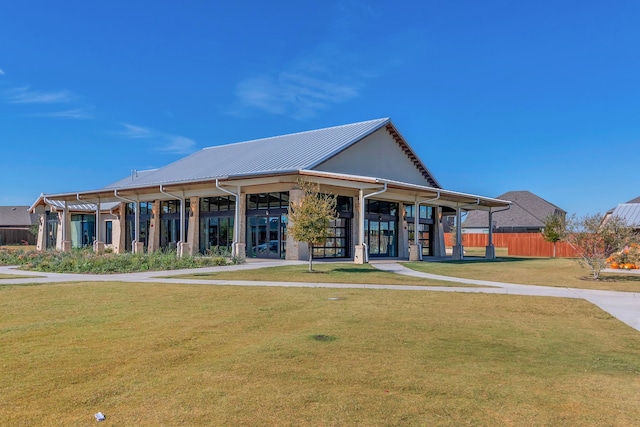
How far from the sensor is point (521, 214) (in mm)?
58875

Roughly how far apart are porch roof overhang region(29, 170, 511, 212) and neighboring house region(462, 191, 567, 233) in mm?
24124

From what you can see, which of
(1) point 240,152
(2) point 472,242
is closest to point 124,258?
(1) point 240,152

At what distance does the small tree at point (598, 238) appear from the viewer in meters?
18.8

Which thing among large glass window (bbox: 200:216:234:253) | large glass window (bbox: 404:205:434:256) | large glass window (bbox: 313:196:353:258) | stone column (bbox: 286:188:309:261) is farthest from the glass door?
large glass window (bbox: 404:205:434:256)

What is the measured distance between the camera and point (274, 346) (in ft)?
23.1

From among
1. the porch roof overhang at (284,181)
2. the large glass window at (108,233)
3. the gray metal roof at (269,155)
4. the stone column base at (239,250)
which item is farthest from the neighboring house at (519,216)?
the large glass window at (108,233)

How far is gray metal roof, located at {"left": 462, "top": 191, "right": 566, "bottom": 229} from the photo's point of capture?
5778cm

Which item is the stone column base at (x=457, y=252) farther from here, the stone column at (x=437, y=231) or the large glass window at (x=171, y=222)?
the large glass window at (x=171, y=222)

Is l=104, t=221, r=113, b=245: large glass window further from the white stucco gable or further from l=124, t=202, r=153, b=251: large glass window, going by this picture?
the white stucco gable

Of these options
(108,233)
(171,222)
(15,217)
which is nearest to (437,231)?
(171,222)

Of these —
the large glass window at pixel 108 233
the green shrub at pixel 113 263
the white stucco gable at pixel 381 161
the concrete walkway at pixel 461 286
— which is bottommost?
the concrete walkway at pixel 461 286

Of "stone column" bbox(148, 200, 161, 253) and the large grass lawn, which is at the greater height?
"stone column" bbox(148, 200, 161, 253)

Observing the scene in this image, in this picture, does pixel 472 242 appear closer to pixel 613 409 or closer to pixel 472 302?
pixel 472 302

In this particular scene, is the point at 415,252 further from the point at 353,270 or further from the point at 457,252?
the point at 353,270
